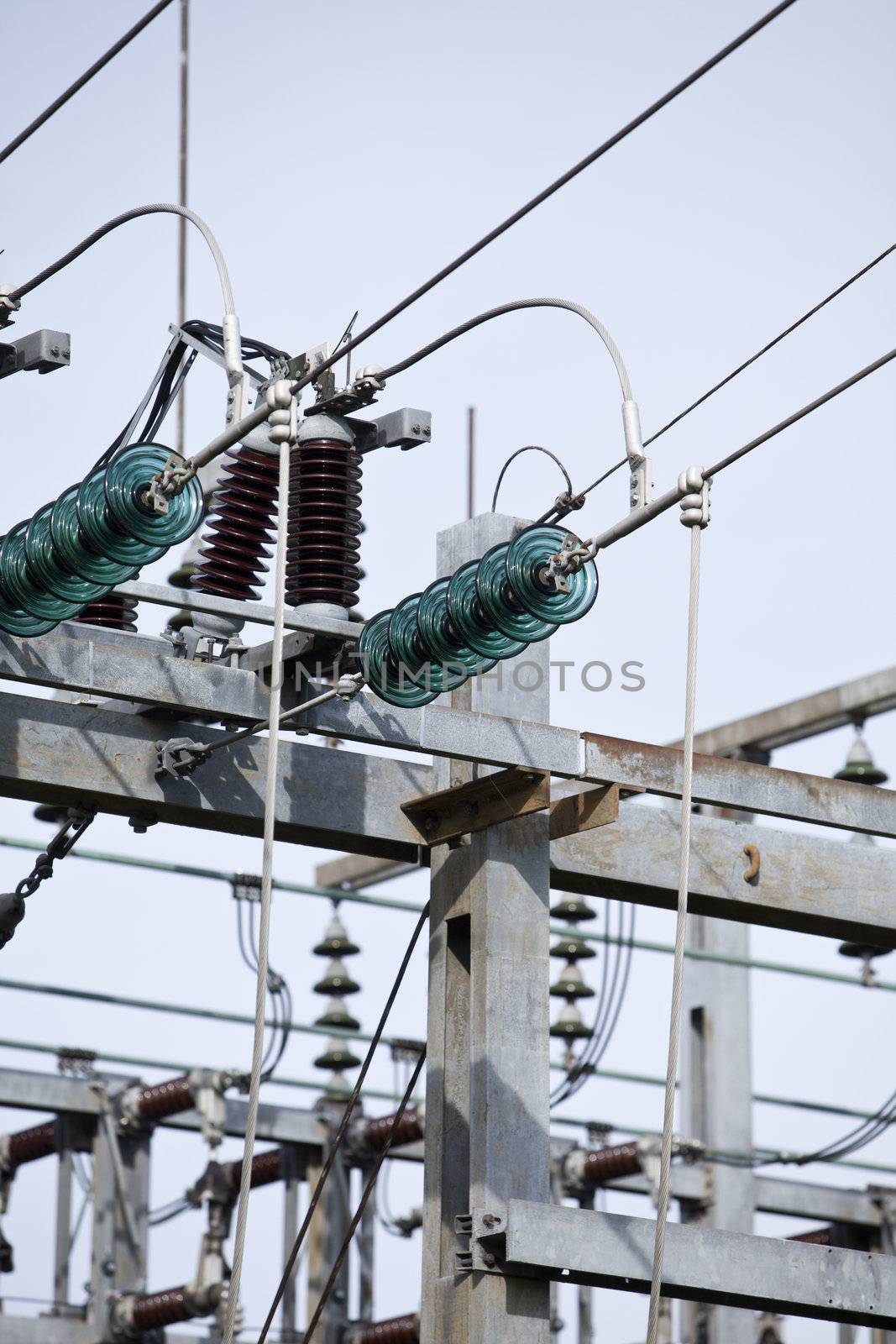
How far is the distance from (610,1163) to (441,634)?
9.04 metres

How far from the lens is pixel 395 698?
7176 mm

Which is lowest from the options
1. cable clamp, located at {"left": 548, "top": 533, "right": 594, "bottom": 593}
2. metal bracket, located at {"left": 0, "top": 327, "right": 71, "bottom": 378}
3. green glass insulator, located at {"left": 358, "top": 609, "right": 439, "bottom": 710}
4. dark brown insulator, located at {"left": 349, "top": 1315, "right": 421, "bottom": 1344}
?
dark brown insulator, located at {"left": 349, "top": 1315, "right": 421, "bottom": 1344}

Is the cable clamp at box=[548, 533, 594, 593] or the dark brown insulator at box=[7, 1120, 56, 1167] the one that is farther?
the dark brown insulator at box=[7, 1120, 56, 1167]

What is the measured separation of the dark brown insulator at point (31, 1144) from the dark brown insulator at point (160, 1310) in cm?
136

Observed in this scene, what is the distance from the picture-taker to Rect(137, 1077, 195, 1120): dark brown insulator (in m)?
14.5

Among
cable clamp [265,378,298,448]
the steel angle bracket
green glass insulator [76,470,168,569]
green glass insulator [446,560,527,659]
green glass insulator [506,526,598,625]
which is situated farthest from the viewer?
the steel angle bracket

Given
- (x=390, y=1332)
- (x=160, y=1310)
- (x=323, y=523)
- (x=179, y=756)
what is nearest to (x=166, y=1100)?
(x=160, y=1310)

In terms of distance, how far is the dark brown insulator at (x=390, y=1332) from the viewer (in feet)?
47.2

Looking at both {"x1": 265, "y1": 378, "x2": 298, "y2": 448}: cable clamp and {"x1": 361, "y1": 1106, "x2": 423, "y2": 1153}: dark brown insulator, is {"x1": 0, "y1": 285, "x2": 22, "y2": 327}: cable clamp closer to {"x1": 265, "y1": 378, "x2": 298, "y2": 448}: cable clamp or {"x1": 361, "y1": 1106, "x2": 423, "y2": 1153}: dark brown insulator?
{"x1": 265, "y1": 378, "x2": 298, "y2": 448}: cable clamp

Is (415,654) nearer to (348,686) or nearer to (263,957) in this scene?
(348,686)

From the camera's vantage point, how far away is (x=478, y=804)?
784 centimetres

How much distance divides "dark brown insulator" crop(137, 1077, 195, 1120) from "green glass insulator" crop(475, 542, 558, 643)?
8178 millimetres

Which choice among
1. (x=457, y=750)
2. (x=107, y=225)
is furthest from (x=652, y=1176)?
(x=107, y=225)

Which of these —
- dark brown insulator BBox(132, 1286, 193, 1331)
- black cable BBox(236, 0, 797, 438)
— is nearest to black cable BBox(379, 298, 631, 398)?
black cable BBox(236, 0, 797, 438)
